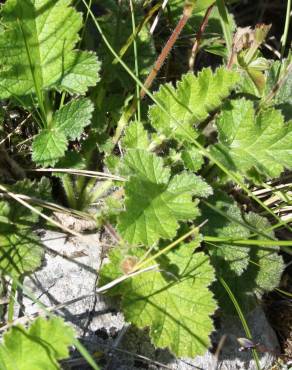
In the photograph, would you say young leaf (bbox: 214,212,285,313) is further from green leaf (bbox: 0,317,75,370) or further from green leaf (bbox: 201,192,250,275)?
green leaf (bbox: 0,317,75,370)

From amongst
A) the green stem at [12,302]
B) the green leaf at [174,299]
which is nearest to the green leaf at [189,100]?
the green leaf at [174,299]

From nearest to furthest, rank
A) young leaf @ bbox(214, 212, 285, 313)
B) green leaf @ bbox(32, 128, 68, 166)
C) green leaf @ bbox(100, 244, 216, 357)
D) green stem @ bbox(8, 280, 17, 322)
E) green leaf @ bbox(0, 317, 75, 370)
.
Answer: green leaf @ bbox(0, 317, 75, 370) → green stem @ bbox(8, 280, 17, 322) → green leaf @ bbox(100, 244, 216, 357) → green leaf @ bbox(32, 128, 68, 166) → young leaf @ bbox(214, 212, 285, 313)

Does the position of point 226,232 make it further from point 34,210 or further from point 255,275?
point 34,210

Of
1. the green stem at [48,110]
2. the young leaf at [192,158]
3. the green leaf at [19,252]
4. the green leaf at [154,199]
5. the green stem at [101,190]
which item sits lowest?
the green leaf at [19,252]

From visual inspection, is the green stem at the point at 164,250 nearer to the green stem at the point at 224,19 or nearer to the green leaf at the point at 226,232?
the green leaf at the point at 226,232

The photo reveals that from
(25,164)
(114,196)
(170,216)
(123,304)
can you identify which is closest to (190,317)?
(123,304)

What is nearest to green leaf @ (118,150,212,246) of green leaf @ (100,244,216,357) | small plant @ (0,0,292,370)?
small plant @ (0,0,292,370)

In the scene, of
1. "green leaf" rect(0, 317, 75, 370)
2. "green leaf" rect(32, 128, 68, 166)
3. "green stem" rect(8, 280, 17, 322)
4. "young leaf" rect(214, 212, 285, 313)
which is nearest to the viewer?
"green leaf" rect(0, 317, 75, 370)
